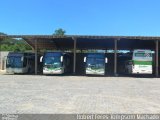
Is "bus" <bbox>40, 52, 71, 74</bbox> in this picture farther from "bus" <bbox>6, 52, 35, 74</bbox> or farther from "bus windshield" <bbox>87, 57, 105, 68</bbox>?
"bus" <bbox>6, 52, 35, 74</bbox>

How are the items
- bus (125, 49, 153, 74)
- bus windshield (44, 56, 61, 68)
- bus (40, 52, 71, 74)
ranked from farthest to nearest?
bus windshield (44, 56, 61, 68) < bus (40, 52, 71, 74) < bus (125, 49, 153, 74)

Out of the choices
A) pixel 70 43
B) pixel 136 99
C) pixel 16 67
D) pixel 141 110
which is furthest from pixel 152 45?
Answer: pixel 141 110

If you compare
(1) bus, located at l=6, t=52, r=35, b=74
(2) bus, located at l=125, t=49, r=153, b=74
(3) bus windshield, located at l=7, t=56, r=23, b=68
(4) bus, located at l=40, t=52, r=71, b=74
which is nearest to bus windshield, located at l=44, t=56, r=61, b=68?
(4) bus, located at l=40, t=52, r=71, b=74

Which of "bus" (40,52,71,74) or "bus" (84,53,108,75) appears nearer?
"bus" (84,53,108,75)

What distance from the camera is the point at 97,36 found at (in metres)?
37.3

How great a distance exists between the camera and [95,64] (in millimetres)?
37219

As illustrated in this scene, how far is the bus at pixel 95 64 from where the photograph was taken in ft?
122

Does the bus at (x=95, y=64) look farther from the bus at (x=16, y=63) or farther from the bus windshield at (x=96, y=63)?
the bus at (x=16, y=63)

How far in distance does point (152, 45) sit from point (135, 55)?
11.0 metres

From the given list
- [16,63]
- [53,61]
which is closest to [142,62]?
[53,61]

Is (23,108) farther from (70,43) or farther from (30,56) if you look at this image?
(70,43)

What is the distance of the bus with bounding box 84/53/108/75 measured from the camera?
3709 centimetres

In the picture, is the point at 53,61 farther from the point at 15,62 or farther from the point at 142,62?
the point at 142,62

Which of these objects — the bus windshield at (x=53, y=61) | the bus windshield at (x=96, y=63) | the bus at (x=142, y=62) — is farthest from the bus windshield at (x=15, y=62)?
the bus at (x=142, y=62)
